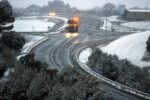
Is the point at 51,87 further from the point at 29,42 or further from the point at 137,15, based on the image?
the point at 137,15

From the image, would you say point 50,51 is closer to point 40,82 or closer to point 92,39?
point 92,39

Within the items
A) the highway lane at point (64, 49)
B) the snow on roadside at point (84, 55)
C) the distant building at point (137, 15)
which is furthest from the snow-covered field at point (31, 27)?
the snow on roadside at point (84, 55)

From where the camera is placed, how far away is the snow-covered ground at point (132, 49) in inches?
1928

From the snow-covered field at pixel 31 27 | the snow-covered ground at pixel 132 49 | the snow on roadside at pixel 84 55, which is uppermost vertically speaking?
the snow-covered field at pixel 31 27

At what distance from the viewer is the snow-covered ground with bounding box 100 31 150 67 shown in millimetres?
48969

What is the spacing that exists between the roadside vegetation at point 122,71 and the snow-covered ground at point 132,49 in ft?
9.78

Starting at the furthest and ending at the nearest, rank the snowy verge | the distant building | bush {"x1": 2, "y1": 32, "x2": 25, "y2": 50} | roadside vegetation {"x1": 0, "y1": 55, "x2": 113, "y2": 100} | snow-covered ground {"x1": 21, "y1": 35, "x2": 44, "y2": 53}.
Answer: the distant building, snow-covered ground {"x1": 21, "y1": 35, "x2": 44, "y2": 53}, the snowy verge, bush {"x1": 2, "y1": 32, "x2": 25, "y2": 50}, roadside vegetation {"x1": 0, "y1": 55, "x2": 113, "y2": 100}

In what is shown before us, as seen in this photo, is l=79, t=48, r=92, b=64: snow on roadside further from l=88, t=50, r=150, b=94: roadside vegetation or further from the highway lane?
l=88, t=50, r=150, b=94: roadside vegetation

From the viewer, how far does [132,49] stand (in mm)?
53531

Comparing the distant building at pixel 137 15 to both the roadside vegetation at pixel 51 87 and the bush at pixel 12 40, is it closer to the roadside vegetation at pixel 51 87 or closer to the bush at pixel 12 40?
the bush at pixel 12 40

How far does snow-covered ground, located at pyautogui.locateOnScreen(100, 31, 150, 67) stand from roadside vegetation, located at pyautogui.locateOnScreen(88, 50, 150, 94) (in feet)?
9.78

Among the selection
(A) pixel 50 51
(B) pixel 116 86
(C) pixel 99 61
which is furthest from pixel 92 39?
(B) pixel 116 86

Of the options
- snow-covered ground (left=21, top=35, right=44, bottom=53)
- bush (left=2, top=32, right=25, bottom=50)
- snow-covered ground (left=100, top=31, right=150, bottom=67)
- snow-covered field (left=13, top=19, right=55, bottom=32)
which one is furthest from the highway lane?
snow-covered field (left=13, top=19, right=55, bottom=32)

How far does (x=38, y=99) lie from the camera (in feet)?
86.2
